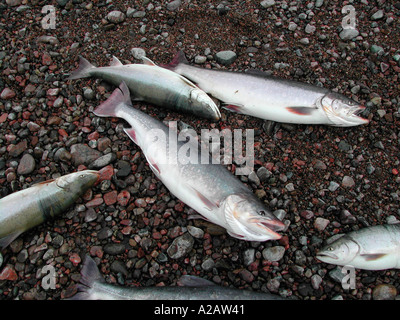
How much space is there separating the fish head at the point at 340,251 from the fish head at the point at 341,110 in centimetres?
183

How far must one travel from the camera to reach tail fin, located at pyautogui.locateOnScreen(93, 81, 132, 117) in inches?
189

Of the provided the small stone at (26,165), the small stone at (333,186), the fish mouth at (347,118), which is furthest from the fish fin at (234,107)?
the small stone at (26,165)

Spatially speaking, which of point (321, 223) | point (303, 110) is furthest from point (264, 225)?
point (303, 110)

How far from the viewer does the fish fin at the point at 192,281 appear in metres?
3.54

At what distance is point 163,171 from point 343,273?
2.58 metres

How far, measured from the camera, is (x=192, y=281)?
3.58 meters

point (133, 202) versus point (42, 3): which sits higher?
point (42, 3)

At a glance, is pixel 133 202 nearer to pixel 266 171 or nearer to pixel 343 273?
pixel 266 171

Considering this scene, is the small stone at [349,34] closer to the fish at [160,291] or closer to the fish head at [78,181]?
the fish at [160,291]

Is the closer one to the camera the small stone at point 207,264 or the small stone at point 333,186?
the small stone at point 207,264

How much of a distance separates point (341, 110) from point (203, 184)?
8.05ft

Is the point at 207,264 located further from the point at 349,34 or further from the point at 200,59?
the point at 349,34
